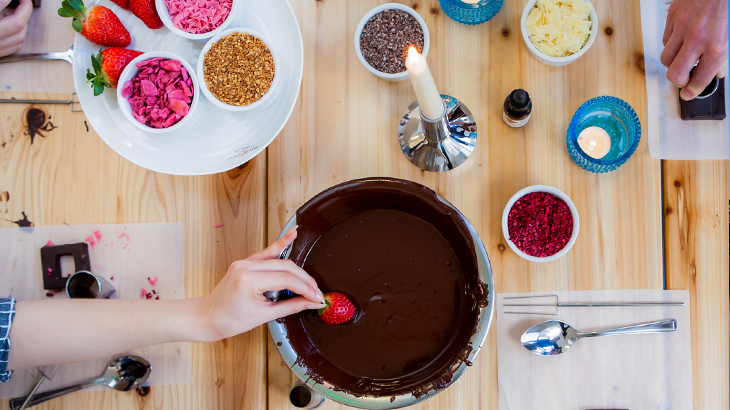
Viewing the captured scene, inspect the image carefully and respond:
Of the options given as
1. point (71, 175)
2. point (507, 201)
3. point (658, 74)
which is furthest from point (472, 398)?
point (71, 175)

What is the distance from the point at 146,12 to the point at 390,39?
52 cm

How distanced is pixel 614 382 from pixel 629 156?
0.50 m

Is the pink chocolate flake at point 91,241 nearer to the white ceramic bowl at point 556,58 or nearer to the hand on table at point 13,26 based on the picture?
the hand on table at point 13,26

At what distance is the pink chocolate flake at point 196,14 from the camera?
98 cm

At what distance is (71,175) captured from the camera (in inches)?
43.1

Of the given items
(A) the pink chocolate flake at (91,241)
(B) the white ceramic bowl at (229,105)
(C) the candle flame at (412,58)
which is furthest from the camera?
(A) the pink chocolate flake at (91,241)

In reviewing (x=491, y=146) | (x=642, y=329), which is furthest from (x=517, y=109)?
(x=642, y=329)

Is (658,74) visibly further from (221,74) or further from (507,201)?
(221,74)

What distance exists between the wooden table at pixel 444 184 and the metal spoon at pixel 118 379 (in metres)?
0.04

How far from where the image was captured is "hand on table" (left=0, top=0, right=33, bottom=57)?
103 cm

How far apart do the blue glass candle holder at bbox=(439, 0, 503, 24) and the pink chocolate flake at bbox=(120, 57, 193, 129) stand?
585 mm

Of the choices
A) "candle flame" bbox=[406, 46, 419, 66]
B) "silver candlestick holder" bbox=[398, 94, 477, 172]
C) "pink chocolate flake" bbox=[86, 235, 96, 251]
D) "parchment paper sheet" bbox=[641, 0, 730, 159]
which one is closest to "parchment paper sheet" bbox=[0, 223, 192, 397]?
"pink chocolate flake" bbox=[86, 235, 96, 251]

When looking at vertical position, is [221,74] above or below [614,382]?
above

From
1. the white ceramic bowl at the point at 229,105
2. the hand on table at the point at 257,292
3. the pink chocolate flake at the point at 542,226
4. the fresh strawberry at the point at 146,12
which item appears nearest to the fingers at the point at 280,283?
the hand on table at the point at 257,292
